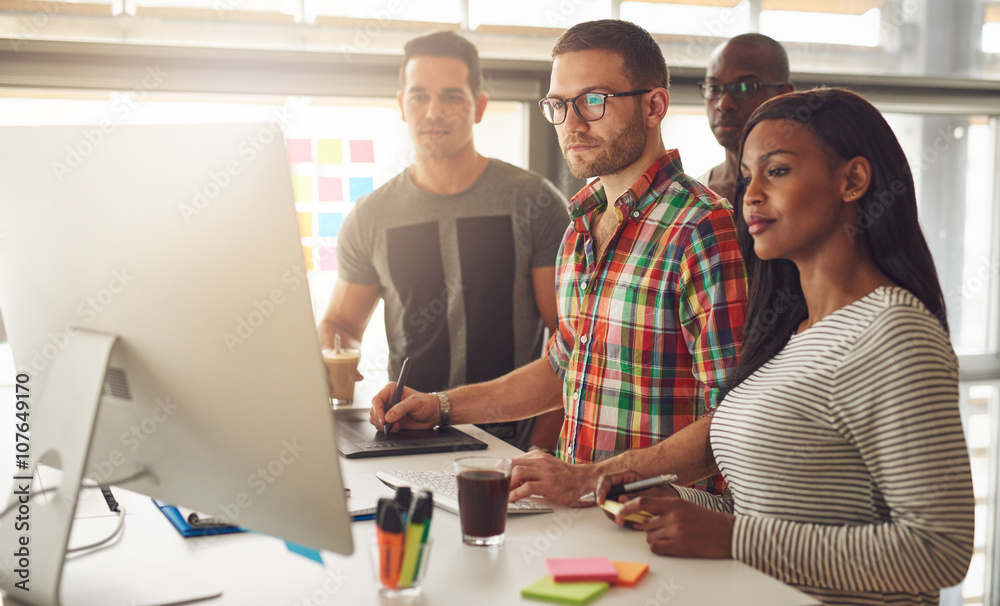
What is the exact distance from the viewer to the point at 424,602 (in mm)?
919

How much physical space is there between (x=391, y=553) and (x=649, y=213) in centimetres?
94

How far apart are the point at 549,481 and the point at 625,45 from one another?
0.92 metres

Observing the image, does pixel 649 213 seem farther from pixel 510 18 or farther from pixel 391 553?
pixel 510 18

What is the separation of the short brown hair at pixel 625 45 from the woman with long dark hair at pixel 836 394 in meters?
0.41

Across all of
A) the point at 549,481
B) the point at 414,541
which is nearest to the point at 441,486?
the point at 549,481

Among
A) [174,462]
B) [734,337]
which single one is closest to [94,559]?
[174,462]

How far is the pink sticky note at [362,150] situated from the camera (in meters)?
2.90

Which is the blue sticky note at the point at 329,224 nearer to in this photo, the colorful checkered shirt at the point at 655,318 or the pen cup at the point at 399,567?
the colorful checkered shirt at the point at 655,318

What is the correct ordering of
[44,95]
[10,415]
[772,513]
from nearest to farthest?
[772,513]
[10,415]
[44,95]

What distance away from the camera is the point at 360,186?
9.47 ft

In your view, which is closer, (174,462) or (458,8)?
(174,462)

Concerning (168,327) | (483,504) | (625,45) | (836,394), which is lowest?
(483,504)

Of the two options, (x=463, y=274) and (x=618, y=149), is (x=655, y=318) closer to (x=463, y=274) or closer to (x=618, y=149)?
(x=618, y=149)

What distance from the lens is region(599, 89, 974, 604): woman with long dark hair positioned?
1.04 meters
